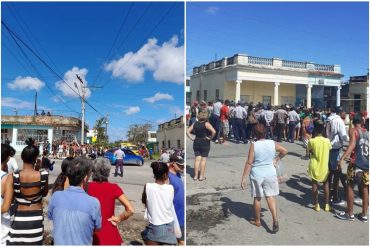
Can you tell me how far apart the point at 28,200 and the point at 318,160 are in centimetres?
264

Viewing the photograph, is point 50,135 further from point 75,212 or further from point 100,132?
point 75,212

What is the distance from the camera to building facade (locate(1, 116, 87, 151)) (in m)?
3.30

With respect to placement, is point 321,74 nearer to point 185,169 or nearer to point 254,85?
point 254,85

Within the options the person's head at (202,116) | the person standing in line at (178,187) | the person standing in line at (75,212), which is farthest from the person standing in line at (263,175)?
the person standing in line at (75,212)

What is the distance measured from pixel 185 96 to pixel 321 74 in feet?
4.90

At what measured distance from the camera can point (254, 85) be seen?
3682 millimetres

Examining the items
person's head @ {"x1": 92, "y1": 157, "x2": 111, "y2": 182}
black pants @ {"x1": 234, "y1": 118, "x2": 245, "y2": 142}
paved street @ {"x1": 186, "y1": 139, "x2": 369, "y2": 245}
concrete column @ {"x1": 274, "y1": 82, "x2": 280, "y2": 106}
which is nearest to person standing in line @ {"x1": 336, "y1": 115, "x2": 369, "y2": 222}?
paved street @ {"x1": 186, "y1": 139, "x2": 369, "y2": 245}

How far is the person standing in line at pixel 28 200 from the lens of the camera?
98.3 inches

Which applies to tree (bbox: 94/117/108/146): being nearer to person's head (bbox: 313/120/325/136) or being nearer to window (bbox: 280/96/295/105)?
window (bbox: 280/96/295/105)

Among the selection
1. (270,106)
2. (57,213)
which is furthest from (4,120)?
(270,106)

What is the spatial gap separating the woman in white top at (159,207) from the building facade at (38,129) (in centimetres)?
135

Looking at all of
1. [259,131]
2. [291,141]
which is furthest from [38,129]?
[291,141]

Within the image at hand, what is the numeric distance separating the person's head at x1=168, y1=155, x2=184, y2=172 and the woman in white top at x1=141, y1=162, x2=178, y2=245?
27 centimetres

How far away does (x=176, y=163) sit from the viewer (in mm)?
2926
